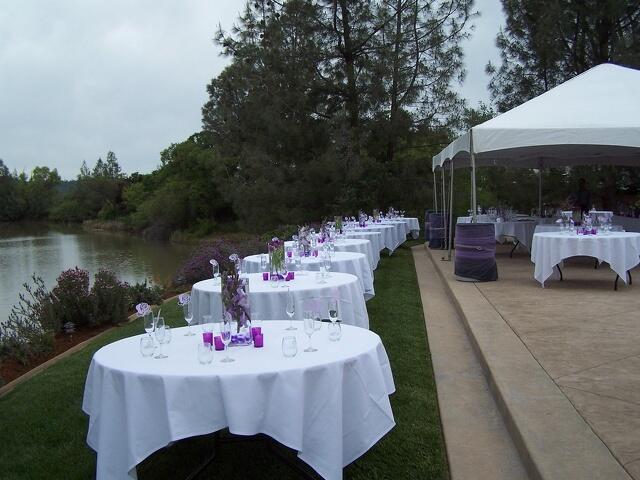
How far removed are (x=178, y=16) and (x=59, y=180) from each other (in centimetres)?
9786

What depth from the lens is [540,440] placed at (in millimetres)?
3527

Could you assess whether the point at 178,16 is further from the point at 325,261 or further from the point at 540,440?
the point at 540,440

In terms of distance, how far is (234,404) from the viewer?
2.89m

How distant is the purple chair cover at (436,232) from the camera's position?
17125 mm

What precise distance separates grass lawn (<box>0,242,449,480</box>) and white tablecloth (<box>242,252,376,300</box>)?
A: 1311mm

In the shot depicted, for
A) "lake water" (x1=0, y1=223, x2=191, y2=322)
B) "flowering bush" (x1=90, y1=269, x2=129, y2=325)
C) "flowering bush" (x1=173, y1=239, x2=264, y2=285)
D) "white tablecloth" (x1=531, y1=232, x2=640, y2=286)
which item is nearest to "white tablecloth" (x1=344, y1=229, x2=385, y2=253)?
"flowering bush" (x1=173, y1=239, x2=264, y2=285)

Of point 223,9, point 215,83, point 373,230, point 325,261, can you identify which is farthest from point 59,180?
point 325,261

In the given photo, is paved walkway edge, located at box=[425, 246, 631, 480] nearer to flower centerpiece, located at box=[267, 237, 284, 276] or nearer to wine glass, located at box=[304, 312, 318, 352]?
wine glass, located at box=[304, 312, 318, 352]

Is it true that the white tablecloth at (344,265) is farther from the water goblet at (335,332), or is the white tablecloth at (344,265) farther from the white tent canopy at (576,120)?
the water goblet at (335,332)

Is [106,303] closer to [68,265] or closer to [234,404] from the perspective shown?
[234,404]

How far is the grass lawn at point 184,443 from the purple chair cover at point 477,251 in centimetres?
363

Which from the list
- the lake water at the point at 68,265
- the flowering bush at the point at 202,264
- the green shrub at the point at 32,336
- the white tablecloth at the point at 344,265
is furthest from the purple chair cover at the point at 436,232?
the green shrub at the point at 32,336

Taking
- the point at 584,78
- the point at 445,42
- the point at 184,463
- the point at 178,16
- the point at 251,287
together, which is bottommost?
the point at 184,463

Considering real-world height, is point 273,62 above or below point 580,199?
above
